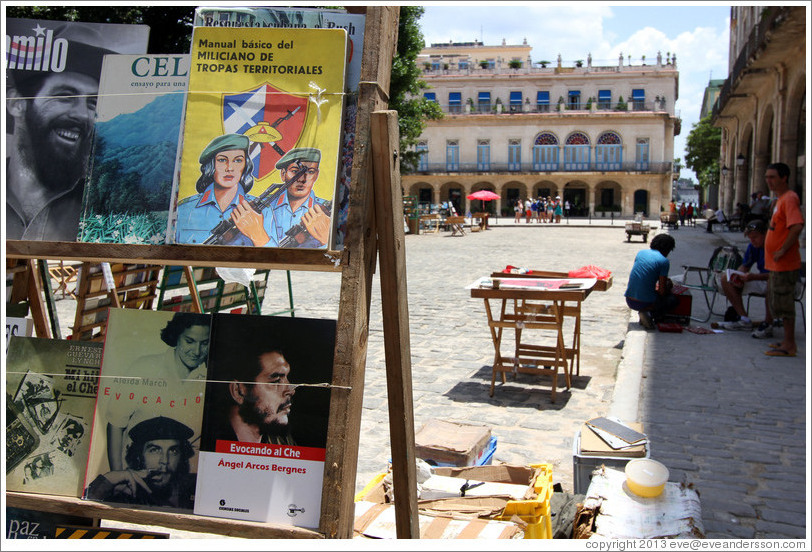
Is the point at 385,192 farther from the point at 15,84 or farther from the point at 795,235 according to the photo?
the point at 795,235

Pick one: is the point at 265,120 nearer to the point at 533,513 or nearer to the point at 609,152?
the point at 533,513

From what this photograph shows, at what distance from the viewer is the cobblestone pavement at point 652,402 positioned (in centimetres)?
428

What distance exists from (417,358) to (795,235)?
3.93 meters

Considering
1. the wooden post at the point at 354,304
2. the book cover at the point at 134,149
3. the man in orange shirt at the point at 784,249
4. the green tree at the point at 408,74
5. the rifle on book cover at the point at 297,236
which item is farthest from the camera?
the green tree at the point at 408,74

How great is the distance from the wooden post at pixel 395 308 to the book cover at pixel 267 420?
0.18 m

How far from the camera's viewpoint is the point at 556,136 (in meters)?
58.9

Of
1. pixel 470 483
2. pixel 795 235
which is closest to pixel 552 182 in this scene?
pixel 795 235

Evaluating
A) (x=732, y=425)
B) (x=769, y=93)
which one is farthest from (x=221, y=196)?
(x=769, y=93)

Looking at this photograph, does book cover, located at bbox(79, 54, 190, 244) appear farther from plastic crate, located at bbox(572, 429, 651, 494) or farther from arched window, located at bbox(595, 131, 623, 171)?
arched window, located at bbox(595, 131, 623, 171)

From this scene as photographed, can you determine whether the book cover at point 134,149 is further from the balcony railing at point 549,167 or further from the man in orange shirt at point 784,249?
the balcony railing at point 549,167

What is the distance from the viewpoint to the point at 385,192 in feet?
6.29

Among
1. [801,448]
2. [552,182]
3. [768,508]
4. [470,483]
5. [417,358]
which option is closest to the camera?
[470,483]

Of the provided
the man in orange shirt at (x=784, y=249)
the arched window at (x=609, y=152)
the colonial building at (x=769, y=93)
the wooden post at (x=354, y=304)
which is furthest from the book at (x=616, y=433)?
the arched window at (x=609, y=152)

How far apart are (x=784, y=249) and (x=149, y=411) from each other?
6.60 m
